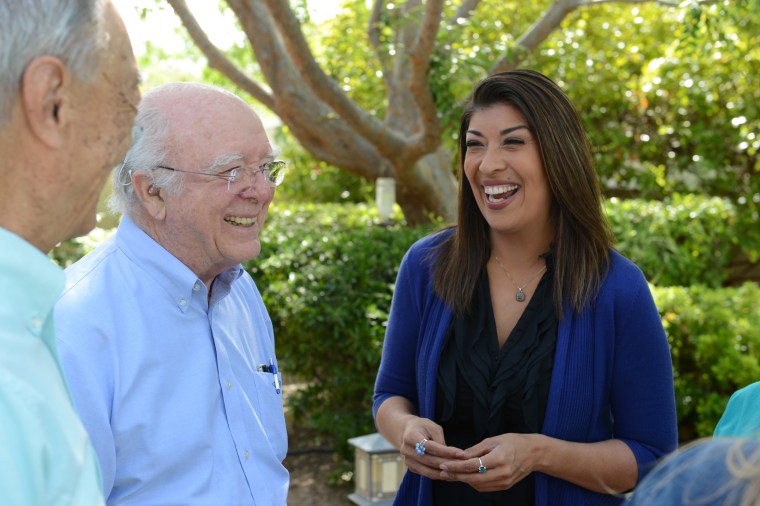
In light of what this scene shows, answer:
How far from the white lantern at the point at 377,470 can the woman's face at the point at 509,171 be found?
2.24 m

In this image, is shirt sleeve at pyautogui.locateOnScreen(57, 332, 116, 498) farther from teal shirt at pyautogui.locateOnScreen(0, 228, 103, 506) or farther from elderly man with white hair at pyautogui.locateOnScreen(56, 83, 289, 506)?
teal shirt at pyautogui.locateOnScreen(0, 228, 103, 506)

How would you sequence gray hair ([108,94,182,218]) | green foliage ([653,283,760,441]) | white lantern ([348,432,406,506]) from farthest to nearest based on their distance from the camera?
green foliage ([653,283,760,441])
white lantern ([348,432,406,506])
gray hair ([108,94,182,218])

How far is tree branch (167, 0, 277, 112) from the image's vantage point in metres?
7.03

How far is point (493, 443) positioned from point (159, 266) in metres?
1.06

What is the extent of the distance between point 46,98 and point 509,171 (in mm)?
1764

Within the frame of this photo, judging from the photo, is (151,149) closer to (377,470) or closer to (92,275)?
(92,275)

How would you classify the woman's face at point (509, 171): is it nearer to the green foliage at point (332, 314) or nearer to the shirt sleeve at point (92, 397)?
the shirt sleeve at point (92, 397)

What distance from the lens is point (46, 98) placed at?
126 cm

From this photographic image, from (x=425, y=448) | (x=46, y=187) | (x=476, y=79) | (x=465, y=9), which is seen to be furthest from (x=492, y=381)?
(x=465, y=9)

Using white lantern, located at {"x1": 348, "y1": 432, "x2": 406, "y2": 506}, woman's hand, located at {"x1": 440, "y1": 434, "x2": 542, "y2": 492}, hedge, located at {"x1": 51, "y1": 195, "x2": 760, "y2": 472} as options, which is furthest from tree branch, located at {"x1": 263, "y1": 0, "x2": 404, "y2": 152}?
woman's hand, located at {"x1": 440, "y1": 434, "x2": 542, "y2": 492}

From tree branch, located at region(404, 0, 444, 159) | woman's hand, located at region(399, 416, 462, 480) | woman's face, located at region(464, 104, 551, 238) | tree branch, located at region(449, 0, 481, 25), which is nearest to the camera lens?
woman's hand, located at region(399, 416, 462, 480)

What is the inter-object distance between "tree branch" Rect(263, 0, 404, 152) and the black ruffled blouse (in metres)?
3.98

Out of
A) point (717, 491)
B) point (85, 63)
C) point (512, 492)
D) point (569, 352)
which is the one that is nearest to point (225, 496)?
point (512, 492)

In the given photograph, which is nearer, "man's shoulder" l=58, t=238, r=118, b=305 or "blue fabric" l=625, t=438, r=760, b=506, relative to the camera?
"blue fabric" l=625, t=438, r=760, b=506
